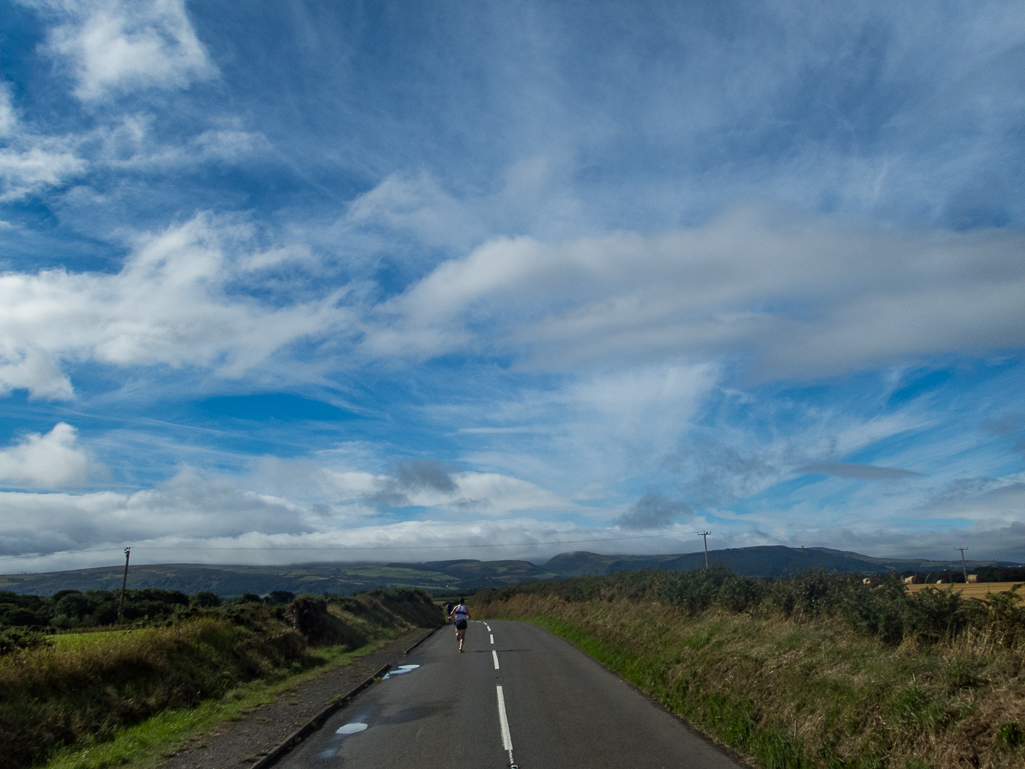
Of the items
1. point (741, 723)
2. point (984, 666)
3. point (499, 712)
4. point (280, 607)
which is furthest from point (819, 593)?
point (280, 607)

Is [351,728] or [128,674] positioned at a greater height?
[128,674]

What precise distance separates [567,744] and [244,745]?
550 cm

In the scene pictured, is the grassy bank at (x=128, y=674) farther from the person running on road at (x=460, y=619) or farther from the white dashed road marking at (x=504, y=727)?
the white dashed road marking at (x=504, y=727)

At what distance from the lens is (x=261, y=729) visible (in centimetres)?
1095

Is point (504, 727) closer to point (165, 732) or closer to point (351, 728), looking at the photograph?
point (351, 728)

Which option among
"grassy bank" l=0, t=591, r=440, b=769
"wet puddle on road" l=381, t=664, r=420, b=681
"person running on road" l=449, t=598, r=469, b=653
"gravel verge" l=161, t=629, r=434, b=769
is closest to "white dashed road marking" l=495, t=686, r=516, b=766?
"gravel verge" l=161, t=629, r=434, b=769

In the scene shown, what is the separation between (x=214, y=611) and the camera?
68.5 feet

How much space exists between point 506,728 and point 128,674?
8.94 metres

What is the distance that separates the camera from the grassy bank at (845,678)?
6.54 m

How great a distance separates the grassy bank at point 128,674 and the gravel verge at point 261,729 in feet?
5.99

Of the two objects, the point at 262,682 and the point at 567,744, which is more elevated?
the point at 567,744

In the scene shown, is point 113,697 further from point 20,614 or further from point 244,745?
point 20,614

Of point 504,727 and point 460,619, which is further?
point 460,619

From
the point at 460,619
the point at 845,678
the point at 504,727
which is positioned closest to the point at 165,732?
the point at 504,727
